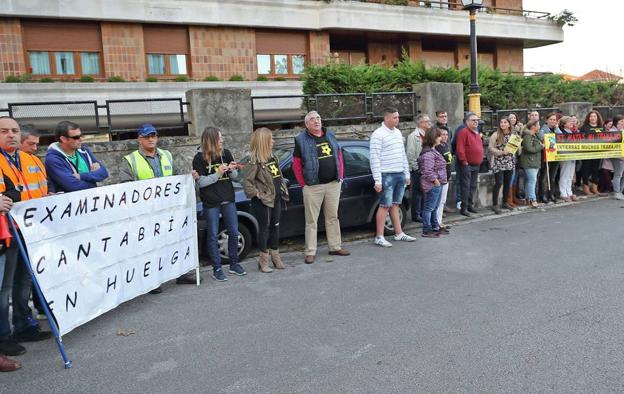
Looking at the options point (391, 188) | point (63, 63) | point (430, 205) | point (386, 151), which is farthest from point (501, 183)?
point (63, 63)

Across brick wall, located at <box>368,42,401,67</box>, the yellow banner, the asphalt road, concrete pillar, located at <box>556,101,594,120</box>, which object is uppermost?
brick wall, located at <box>368,42,401,67</box>

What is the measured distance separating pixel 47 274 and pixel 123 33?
18430 mm

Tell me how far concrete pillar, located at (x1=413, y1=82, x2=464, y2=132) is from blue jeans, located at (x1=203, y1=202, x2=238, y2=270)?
740 cm

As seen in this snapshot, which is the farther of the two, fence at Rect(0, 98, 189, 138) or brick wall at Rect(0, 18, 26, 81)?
brick wall at Rect(0, 18, 26, 81)

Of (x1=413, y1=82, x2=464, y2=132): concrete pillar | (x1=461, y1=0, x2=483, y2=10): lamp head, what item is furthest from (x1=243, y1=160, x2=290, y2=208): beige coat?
(x1=413, y1=82, x2=464, y2=132): concrete pillar

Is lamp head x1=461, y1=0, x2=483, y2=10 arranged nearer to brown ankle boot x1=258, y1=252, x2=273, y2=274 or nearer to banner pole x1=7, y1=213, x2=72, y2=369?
brown ankle boot x1=258, y1=252, x2=273, y2=274

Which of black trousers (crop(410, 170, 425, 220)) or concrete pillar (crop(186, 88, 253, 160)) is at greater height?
concrete pillar (crop(186, 88, 253, 160))

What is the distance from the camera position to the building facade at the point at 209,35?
18.6 meters

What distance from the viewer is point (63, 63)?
1898 cm

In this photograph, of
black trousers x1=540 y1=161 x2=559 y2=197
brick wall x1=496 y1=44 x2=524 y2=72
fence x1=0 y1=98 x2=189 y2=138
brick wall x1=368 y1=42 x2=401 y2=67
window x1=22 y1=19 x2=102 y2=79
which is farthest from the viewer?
brick wall x1=496 y1=44 x2=524 y2=72

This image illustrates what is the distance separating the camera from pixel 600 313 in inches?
181

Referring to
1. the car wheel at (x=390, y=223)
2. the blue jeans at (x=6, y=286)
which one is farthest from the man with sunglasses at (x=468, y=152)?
the blue jeans at (x=6, y=286)

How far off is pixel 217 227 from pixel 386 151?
9.49ft

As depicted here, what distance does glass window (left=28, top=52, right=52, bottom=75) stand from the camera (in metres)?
18.6
